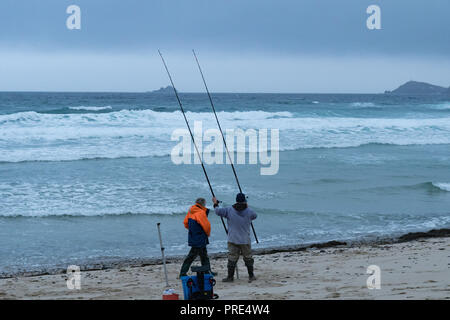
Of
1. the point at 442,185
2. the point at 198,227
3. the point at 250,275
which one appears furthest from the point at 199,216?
the point at 442,185

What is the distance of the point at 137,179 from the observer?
1559 centimetres

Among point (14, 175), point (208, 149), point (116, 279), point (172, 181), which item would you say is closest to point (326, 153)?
point (208, 149)

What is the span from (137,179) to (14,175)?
145 inches

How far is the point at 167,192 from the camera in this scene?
13789 millimetres

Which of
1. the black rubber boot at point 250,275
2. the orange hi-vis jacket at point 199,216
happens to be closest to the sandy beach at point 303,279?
the black rubber boot at point 250,275

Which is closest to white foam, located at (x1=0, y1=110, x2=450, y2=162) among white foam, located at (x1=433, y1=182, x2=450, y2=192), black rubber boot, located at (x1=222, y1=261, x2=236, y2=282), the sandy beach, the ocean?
the ocean

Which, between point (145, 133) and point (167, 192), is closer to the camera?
point (167, 192)

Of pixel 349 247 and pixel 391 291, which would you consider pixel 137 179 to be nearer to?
pixel 349 247

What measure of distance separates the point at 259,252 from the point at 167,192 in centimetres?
511

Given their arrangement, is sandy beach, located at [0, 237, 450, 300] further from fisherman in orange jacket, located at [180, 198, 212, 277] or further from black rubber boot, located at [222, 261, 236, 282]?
fisherman in orange jacket, located at [180, 198, 212, 277]

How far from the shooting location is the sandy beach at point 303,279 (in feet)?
19.6

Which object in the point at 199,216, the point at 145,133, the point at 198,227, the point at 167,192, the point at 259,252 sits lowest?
the point at 259,252

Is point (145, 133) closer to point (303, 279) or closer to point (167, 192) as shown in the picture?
point (167, 192)
